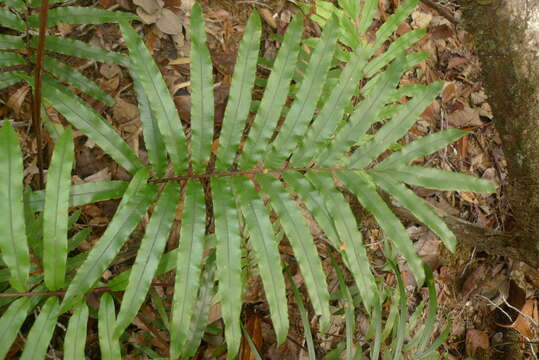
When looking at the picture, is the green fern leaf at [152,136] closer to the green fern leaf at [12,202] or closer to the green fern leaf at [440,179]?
the green fern leaf at [12,202]

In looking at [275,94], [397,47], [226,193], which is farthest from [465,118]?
[226,193]

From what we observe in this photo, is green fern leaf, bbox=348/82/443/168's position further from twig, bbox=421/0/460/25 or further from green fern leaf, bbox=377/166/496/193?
twig, bbox=421/0/460/25

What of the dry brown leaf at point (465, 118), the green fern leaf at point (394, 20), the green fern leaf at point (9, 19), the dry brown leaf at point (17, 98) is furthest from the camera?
the dry brown leaf at point (465, 118)

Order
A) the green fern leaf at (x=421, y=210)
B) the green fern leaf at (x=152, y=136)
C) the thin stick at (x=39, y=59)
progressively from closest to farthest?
the thin stick at (x=39, y=59) → the green fern leaf at (x=421, y=210) → the green fern leaf at (x=152, y=136)

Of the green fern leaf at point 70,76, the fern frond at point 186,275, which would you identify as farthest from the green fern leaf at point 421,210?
the green fern leaf at point 70,76

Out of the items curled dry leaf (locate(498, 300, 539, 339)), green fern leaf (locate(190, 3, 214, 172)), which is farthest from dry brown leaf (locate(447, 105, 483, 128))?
green fern leaf (locate(190, 3, 214, 172))

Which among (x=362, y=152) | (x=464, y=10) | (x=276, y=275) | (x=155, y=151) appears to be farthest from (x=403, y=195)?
(x=464, y=10)

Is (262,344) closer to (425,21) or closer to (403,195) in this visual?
(403,195)

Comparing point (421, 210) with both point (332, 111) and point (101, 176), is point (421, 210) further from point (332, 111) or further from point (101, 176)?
point (101, 176)
